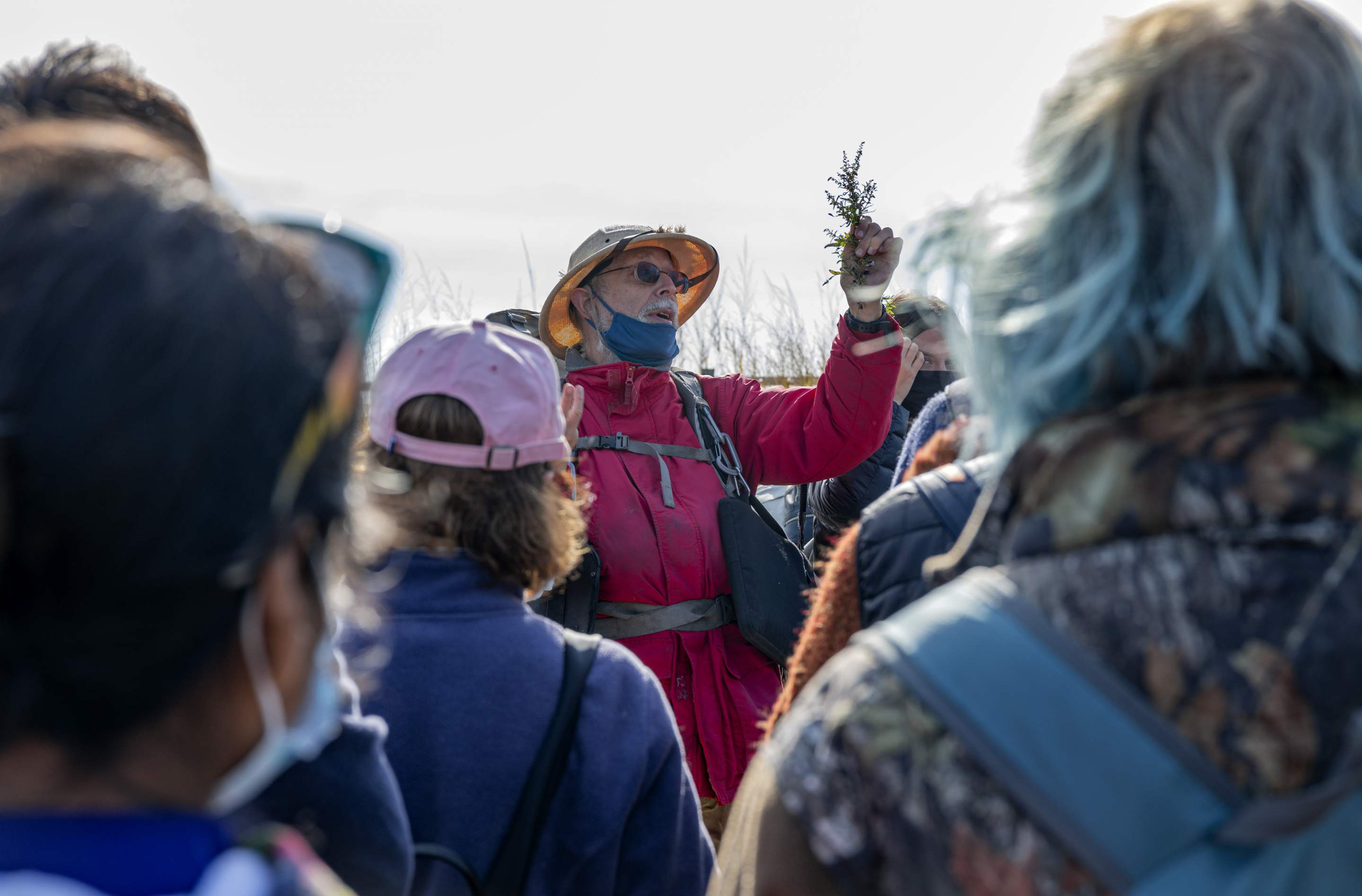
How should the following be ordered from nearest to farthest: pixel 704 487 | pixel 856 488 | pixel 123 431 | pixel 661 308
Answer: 1. pixel 123 431
2. pixel 704 487
3. pixel 661 308
4. pixel 856 488

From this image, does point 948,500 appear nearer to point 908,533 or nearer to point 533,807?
point 908,533

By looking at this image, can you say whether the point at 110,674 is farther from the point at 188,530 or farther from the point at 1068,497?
the point at 1068,497

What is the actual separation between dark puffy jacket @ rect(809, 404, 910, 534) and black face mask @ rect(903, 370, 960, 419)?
1.13ft

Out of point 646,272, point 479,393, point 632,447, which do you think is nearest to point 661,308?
point 646,272

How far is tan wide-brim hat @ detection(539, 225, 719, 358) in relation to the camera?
407 cm

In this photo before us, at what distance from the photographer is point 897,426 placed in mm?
4484

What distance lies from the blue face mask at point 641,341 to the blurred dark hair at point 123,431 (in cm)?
314

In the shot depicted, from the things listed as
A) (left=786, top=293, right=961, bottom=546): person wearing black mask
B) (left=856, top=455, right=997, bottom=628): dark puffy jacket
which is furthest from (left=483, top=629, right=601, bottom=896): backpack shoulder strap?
(left=786, top=293, right=961, bottom=546): person wearing black mask

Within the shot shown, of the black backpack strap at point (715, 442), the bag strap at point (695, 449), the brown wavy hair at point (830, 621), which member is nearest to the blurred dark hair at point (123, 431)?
the brown wavy hair at point (830, 621)

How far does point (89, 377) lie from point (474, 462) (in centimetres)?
135

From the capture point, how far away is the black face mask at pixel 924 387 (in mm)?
4719

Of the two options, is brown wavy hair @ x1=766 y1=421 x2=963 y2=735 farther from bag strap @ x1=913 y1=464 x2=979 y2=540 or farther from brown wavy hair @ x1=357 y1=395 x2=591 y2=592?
brown wavy hair @ x1=357 y1=395 x2=591 y2=592

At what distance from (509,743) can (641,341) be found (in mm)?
2279

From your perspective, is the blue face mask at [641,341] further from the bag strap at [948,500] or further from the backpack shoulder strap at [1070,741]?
the backpack shoulder strap at [1070,741]
